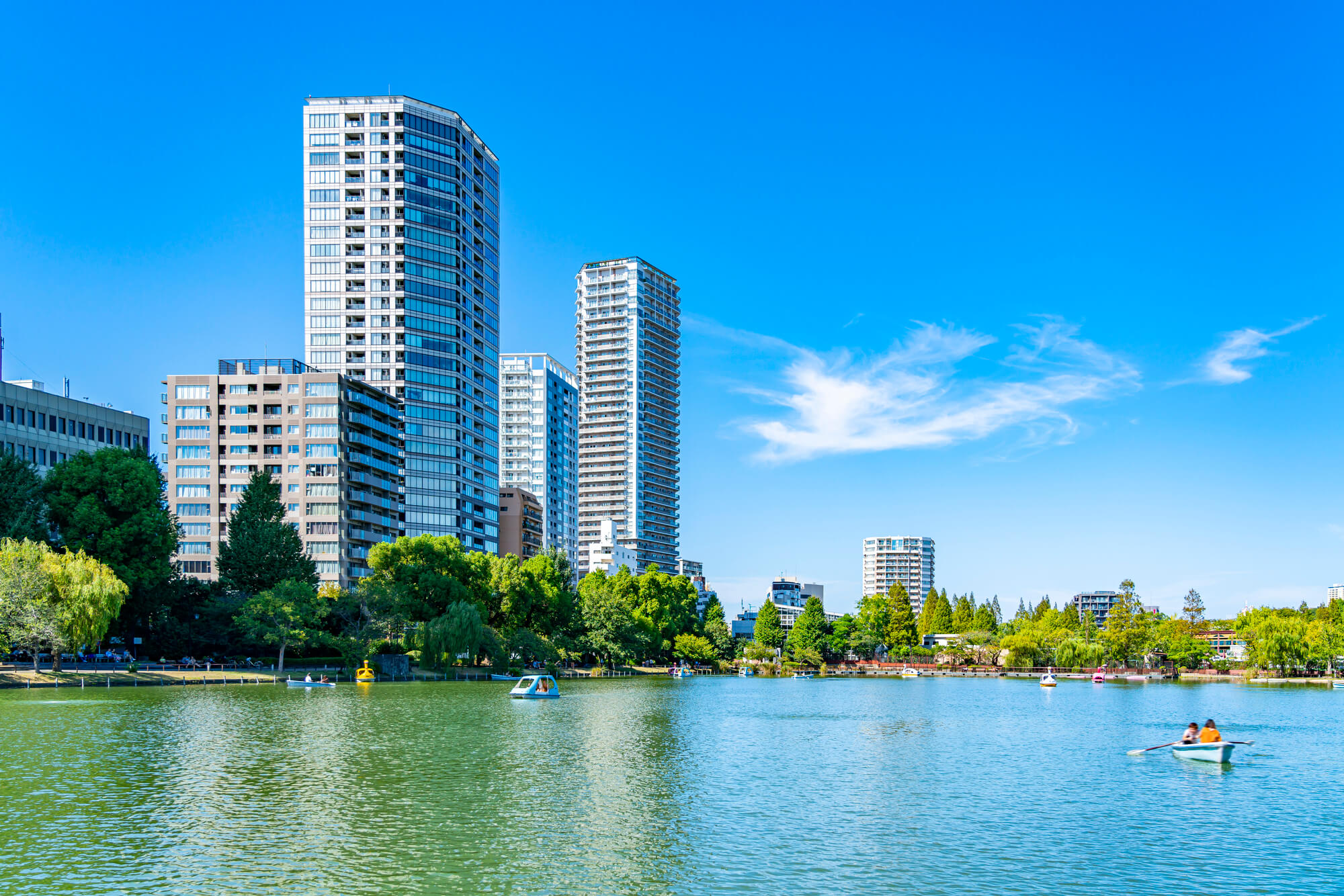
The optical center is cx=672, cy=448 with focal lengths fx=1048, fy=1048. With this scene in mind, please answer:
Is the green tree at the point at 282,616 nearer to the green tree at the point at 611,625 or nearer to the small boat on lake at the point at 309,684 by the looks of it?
the small boat on lake at the point at 309,684

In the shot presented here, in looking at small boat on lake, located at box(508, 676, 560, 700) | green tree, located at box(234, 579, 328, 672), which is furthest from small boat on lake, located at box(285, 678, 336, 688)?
small boat on lake, located at box(508, 676, 560, 700)

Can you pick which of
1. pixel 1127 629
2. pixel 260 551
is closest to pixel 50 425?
pixel 260 551

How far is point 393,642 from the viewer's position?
130 metres

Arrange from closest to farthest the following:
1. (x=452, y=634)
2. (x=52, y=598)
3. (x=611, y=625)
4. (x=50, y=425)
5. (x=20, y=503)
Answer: (x=52, y=598)
(x=20, y=503)
(x=452, y=634)
(x=50, y=425)
(x=611, y=625)

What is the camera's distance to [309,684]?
108562mm

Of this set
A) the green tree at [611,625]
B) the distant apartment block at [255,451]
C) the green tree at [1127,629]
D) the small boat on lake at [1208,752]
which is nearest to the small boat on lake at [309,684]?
the green tree at [611,625]

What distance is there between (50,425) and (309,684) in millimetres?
77847

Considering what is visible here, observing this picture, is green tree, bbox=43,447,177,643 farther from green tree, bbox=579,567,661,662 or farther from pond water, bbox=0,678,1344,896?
green tree, bbox=579,567,661,662

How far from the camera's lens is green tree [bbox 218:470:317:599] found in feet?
427

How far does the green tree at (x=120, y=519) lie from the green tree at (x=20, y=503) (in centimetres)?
164

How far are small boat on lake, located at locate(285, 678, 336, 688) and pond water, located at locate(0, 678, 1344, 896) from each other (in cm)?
2622

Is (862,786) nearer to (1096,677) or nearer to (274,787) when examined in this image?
A: (274,787)

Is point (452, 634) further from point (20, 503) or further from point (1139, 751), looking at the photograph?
point (1139, 751)

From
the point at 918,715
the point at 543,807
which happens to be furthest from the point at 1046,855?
the point at 918,715
